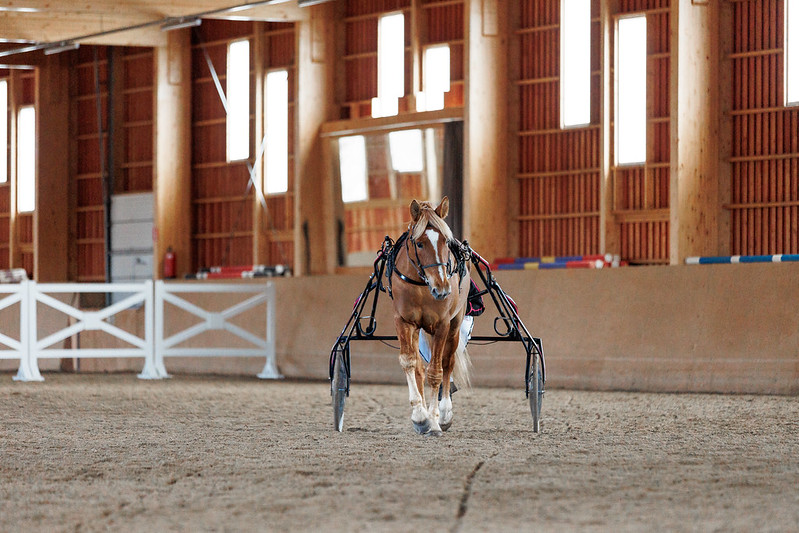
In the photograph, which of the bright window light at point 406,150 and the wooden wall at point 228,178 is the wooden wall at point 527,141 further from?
the bright window light at point 406,150

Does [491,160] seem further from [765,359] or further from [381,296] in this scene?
[765,359]

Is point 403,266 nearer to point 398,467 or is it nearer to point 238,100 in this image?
point 398,467

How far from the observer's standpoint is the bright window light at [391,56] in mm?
22328

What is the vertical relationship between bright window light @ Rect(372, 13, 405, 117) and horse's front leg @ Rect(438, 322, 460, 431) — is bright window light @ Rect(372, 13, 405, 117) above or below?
above

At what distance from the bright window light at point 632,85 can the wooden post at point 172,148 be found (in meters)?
10.1

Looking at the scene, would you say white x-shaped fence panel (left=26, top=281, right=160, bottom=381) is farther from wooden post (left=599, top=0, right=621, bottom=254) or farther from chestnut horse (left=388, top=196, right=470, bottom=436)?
chestnut horse (left=388, top=196, right=470, bottom=436)

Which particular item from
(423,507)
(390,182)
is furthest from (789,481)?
(390,182)

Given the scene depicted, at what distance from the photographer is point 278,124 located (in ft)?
79.9

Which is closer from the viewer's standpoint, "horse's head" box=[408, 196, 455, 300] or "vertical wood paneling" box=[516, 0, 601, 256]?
"horse's head" box=[408, 196, 455, 300]

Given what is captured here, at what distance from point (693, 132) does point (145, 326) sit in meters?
8.59

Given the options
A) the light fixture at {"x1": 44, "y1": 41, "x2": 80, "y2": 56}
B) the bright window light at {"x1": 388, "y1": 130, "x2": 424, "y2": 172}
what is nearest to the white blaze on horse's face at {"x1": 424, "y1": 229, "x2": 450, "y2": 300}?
the bright window light at {"x1": 388, "y1": 130, "x2": 424, "y2": 172}

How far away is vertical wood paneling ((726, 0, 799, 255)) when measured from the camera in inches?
701

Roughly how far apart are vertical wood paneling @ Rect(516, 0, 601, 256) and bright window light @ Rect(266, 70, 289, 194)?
5.93 meters

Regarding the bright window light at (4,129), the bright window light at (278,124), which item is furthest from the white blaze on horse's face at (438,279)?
the bright window light at (4,129)
